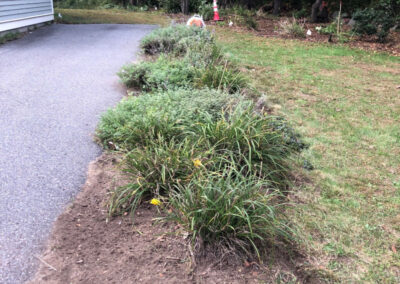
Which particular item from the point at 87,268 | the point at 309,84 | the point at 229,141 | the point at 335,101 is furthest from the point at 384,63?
the point at 87,268

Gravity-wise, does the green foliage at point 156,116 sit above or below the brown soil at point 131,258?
above

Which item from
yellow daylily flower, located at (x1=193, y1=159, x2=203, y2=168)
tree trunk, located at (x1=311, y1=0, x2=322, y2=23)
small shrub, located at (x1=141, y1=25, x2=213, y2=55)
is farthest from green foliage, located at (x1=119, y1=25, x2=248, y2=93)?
tree trunk, located at (x1=311, y1=0, x2=322, y2=23)

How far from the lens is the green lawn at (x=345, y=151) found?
9.51 feet

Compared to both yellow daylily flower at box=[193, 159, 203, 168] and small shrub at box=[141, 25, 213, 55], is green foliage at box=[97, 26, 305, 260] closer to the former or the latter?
yellow daylily flower at box=[193, 159, 203, 168]

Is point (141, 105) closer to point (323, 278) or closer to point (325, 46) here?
point (323, 278)

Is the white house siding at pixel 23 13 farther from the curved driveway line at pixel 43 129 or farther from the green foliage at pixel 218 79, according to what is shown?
the green foliage at pixel 218 79

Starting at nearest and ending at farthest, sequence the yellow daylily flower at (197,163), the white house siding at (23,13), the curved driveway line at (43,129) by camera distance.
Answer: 1. the curved driveway line at (43,129)
2. the yellow daylily flower at (197,163)
3. the white house siding at (23,13)

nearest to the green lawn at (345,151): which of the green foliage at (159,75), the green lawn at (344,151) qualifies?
the green lawn at (344,151)

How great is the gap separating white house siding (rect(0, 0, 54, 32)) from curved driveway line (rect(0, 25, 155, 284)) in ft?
3.51

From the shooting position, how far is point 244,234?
2.64m

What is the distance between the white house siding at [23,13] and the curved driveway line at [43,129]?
107 cm

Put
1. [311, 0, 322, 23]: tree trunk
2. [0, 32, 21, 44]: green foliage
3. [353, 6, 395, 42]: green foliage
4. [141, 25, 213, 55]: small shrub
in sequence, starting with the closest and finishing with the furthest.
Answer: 1. [141, 25, 213, 55]: small shrub
2. [0, 32, 21, 44]: green foliage
3. [353, 6, 395, 42]: green foliage
4. [311, 0, 322, 23]: tree trunk

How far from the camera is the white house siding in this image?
9695 millimetres

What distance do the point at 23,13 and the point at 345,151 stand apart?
10.0 meters
